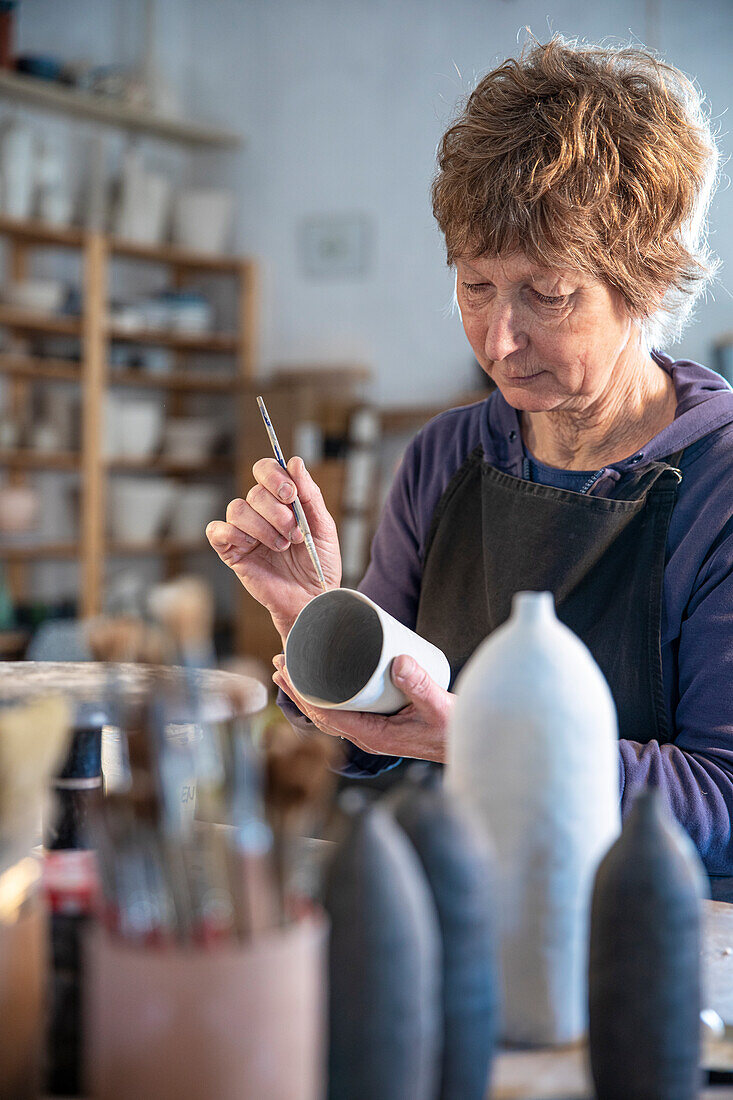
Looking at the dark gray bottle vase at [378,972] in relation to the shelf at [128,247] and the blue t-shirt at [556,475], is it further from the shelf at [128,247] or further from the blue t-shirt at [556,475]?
the shelf at [128,247]

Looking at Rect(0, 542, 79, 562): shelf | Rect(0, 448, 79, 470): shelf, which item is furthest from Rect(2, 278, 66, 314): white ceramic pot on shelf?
Rect(0, 542, 79, 562): shelf

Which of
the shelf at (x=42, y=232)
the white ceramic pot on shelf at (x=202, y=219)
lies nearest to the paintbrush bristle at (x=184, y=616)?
the shelf at (x=42, y=232)

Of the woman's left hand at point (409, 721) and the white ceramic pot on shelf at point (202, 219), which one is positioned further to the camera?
the white ceramic pot on shelf at point (202, 219)

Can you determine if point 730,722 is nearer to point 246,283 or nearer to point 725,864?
point 725,864

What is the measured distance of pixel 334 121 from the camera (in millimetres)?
5344

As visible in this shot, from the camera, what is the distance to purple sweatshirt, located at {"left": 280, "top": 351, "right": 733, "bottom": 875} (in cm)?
112

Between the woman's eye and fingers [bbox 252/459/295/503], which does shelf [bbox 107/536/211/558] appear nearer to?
fingers [bbox 252/459/295/503]

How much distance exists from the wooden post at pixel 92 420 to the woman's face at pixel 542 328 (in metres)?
3.91

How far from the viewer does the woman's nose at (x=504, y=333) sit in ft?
4.25

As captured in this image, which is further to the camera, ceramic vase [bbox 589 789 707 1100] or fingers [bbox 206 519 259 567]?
fingers [bbox 206 519 259 567]

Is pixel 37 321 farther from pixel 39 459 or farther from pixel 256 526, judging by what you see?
pixel 256 526

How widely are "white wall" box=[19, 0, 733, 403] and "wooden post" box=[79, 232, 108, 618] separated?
3.05 feet

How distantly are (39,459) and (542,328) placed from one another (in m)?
4.01

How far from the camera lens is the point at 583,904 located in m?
0.62
